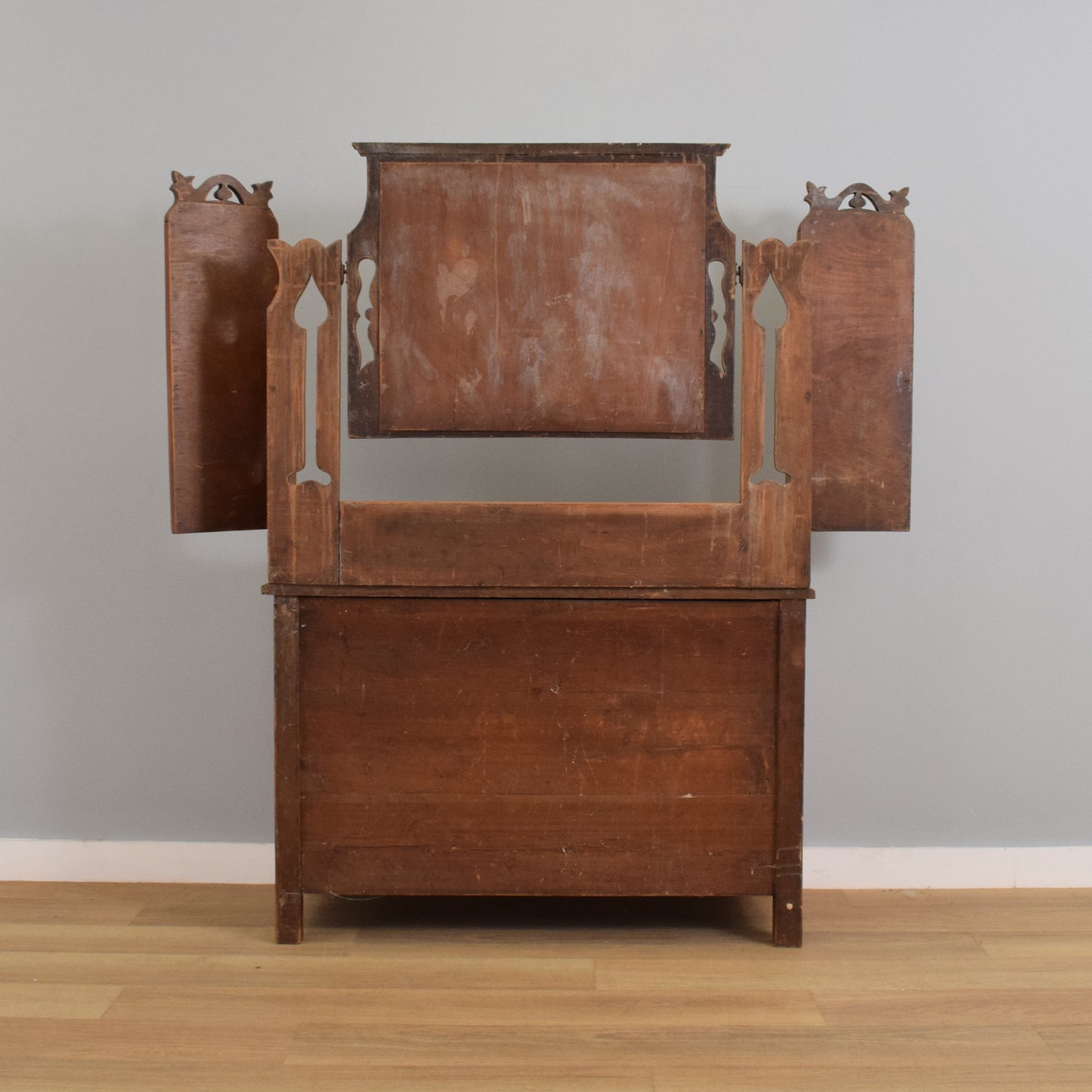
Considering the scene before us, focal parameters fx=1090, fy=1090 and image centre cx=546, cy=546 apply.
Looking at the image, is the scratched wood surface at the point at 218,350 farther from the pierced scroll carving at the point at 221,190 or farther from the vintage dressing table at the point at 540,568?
the vintage dressing table at the point at 540,568

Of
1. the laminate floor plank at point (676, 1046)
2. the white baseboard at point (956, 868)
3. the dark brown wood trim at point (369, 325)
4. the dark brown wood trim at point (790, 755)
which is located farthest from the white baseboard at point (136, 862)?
the white baseboard at point (956, 868)

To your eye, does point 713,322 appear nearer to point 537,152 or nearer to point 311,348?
point 537,152

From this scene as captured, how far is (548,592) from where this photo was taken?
2367 mm

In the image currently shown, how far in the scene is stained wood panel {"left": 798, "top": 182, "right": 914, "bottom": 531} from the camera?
105 inches

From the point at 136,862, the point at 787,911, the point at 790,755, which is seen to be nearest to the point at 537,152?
the point at 790,755

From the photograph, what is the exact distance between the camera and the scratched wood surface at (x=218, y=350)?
8.07 feet

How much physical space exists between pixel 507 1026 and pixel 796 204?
208cm

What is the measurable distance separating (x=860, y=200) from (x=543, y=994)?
2.01 meters

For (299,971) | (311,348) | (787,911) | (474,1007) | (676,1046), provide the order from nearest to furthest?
(676,1046), (474,1007), (299,971), (787,911), (311,348)

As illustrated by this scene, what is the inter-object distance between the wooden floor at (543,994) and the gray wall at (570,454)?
37cm

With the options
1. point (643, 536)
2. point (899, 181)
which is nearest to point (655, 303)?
point (643, 536)

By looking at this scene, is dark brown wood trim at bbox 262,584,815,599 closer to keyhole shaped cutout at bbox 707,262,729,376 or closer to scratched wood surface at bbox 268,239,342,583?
scratched wood surface at bbox 268,239,342,583

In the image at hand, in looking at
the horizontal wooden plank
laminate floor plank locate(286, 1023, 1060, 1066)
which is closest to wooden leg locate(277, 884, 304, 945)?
laminate floor plank locate(286, 1023, 1060, 1066)

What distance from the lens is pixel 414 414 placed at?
2379 millimetres
